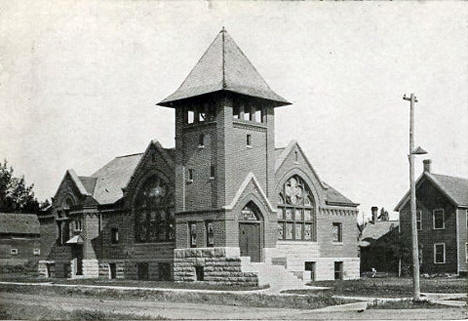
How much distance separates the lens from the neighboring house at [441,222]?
2057 inches

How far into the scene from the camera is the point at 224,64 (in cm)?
3841

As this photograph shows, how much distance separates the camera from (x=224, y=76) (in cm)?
3775

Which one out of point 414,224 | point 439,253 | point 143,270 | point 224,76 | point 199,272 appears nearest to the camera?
point 414,224

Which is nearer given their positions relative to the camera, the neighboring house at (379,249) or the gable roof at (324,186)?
the gable roof at (324,186)

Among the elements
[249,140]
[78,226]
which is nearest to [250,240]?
[249,140]

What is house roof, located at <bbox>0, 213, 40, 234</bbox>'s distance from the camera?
230 feet

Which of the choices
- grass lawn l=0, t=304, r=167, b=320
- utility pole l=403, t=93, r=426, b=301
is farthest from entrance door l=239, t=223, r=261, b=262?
grass lawn l=0, t=304, r=167, b=320

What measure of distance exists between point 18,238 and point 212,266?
39.2m

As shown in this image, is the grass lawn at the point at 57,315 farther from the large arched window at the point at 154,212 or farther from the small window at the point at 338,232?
the small window at the point at 338,232

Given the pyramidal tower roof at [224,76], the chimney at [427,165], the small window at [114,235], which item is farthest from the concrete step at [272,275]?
the chimney at [427,165]

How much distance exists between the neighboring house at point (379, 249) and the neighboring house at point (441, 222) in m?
1.96

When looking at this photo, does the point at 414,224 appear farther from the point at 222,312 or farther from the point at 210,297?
the point at 210,297

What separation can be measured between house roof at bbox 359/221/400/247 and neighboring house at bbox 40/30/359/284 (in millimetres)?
11794

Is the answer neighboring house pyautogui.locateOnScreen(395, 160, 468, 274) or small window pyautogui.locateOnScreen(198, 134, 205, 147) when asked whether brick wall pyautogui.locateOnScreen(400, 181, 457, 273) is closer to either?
neighboring house pyautogui.locateOnScreen(395, 160, 468, 274)
